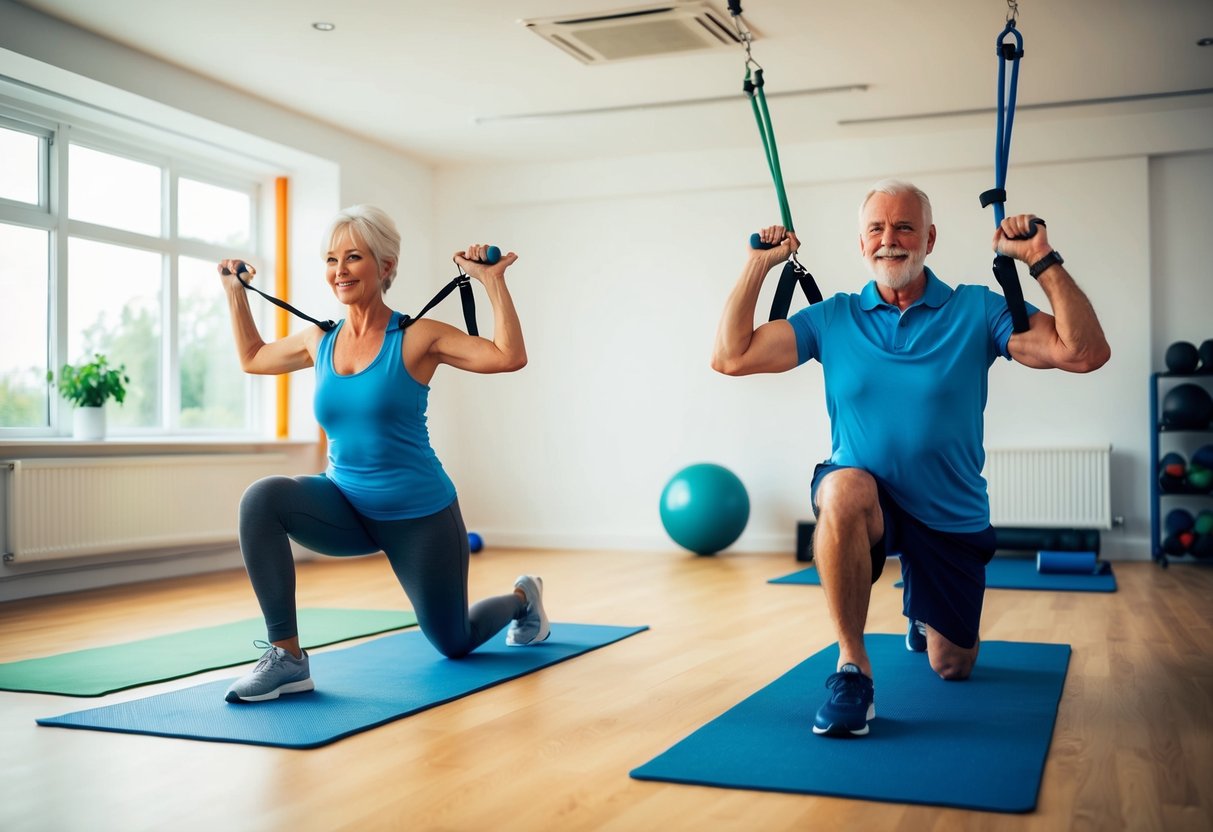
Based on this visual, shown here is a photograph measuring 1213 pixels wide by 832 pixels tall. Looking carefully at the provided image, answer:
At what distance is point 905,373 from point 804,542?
3.73 m

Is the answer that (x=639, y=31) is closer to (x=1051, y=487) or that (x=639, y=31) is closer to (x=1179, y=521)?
(x=1051, y=487)

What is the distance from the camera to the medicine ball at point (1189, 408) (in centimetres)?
539

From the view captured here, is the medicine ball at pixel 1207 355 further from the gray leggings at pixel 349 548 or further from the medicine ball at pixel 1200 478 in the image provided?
the gray leggings at pixel 349 548

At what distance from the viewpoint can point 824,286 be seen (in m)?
6.40

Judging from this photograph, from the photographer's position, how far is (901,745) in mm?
2039

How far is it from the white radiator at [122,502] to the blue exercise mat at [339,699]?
2070 millimetres

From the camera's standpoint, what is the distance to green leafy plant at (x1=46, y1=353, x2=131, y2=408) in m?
4.88

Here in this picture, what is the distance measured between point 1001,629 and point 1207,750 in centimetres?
155

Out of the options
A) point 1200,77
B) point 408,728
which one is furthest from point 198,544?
point 1200,77

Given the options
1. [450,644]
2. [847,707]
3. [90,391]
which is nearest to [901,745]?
[847,707]

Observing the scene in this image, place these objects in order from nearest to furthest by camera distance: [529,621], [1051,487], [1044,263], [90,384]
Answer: [1044,263] < [529,621] < [90,384] < [1051,487]

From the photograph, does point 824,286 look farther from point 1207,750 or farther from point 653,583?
point 1207,750

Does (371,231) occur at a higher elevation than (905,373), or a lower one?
higher

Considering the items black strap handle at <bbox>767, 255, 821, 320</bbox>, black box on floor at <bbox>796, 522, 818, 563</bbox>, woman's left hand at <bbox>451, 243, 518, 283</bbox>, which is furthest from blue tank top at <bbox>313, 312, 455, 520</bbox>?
black box on floor at <bbox>796, 522, 818, 563</bbox>
